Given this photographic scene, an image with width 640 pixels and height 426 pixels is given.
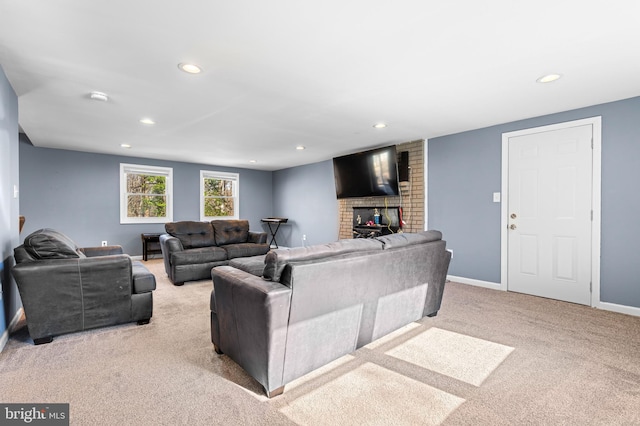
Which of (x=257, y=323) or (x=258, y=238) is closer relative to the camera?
(x=257, y=323)

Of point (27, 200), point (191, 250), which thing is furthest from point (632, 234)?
point (27, 200)

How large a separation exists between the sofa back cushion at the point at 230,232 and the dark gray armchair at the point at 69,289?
2.48 m

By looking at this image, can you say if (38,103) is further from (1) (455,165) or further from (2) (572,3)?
(1) (455,165)

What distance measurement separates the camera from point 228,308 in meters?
1.99

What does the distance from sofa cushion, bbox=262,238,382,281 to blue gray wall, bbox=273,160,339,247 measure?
15.0 feet

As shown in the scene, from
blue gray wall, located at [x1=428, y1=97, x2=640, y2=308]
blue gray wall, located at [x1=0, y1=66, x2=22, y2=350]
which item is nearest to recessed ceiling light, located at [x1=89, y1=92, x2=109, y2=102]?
blue gray wall, located at [x1=0, y1=66, x2=22, y2=350]

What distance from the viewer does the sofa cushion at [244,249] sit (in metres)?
4.88

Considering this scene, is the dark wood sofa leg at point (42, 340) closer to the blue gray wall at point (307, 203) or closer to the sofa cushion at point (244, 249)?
the sofa cushion at point (244, 249)

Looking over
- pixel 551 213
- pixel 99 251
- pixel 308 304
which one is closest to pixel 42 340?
pixel 99 251

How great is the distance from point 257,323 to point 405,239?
4.64 ft

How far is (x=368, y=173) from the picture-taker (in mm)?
5535

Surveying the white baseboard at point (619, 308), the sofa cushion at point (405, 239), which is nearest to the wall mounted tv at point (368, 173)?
the sofa cushion at point (405, 239)

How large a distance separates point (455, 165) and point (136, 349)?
14.5ft

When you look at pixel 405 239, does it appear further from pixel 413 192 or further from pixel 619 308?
pixel 413 192
